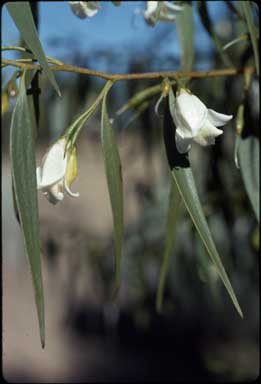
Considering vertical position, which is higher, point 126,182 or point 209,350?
point 126,182

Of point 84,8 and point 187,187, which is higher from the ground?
point 84,8

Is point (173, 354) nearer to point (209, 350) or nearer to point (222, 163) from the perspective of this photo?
point (209, 350)

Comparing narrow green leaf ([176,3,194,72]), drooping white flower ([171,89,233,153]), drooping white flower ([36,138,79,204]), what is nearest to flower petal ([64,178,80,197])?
drooping white flower ([36,138,79,204])

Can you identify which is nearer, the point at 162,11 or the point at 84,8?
the point at 84,8

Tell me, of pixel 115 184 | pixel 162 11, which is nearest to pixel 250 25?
pixel 162 11

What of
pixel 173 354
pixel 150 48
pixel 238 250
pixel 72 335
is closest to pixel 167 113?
pixel 238 250

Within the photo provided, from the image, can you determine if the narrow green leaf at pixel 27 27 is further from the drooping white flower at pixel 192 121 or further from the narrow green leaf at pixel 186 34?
the narrow green leaf at pixel 186 34

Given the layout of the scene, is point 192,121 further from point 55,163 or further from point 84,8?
point 84,8
